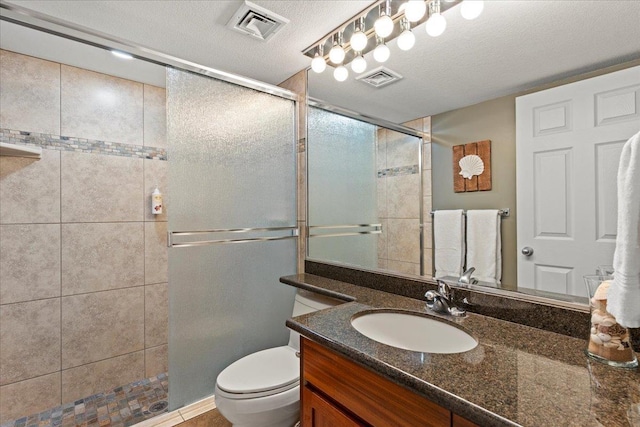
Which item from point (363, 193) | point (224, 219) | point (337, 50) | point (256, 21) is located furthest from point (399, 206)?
point (256, 21)

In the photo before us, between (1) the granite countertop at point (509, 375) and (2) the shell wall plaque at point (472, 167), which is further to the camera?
(2) the shell wall plaque at point (472, 167)

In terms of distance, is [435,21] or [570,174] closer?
[570,174]

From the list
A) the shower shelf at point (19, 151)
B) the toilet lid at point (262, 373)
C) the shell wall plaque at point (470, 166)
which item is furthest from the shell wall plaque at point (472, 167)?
the shower shelf at point (19, 151)

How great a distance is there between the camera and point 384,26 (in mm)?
1374

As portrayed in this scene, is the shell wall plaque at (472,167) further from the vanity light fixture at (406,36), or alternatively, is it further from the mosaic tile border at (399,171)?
the vanity light fixture at (406,36)

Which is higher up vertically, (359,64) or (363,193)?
(359,64)

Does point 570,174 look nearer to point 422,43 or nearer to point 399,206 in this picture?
point 399,206

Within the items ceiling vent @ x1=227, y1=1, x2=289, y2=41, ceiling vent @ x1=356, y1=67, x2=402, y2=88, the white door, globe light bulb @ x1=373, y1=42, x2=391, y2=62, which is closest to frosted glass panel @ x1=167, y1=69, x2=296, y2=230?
ceiling vent @ x1=227, y1=1, x2=289, y2=41

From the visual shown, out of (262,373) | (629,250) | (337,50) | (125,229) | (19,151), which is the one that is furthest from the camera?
(125,229)

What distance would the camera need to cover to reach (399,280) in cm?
145

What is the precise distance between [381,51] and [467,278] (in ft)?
3.69

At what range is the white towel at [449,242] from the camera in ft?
4.18

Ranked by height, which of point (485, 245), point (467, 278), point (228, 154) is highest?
point (228, 154)

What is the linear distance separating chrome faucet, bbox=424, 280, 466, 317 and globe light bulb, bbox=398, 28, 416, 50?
3.48ft
